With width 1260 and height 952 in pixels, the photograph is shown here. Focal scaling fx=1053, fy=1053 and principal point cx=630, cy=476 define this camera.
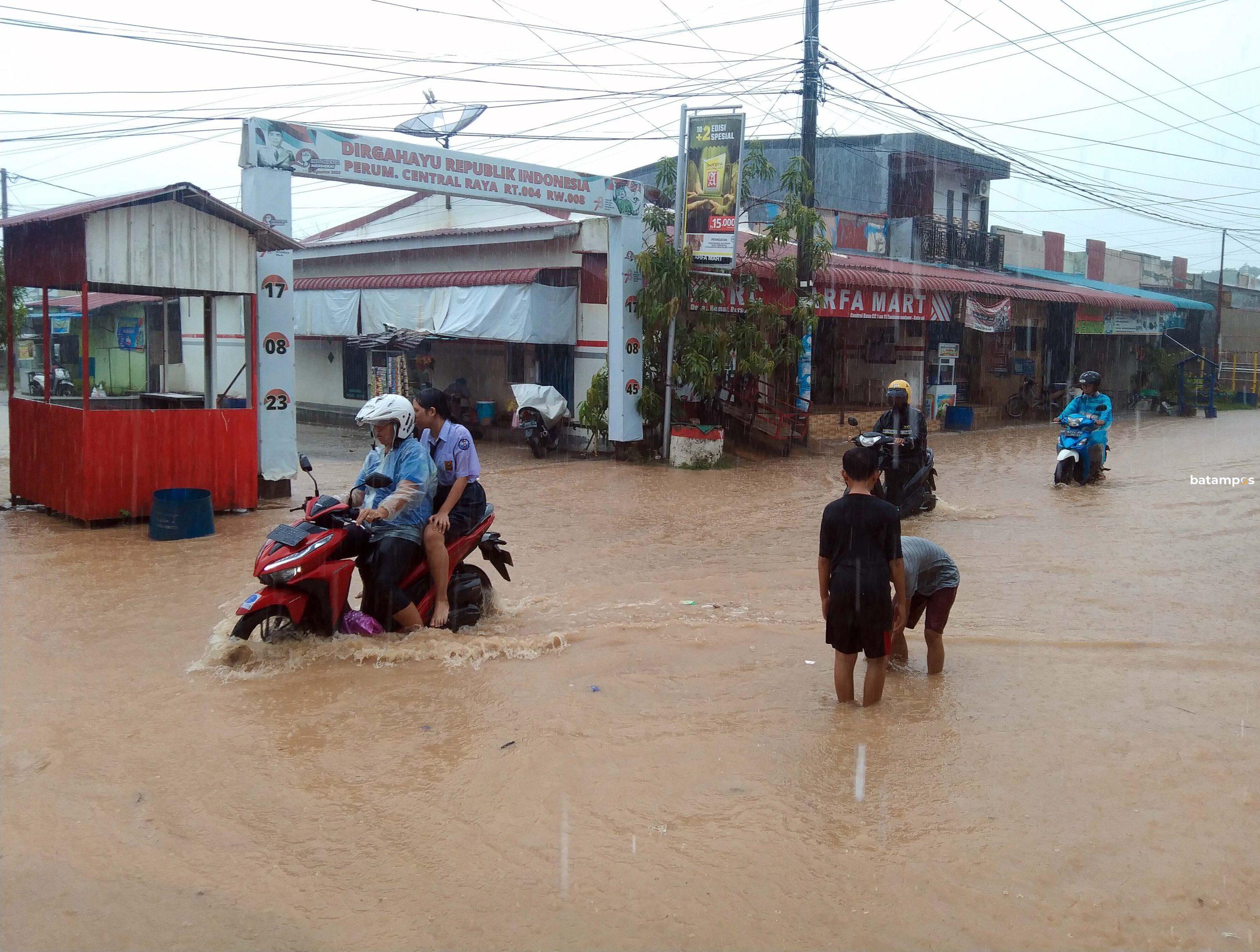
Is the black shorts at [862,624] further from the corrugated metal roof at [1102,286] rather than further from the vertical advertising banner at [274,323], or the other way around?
the corrugated metal roof at [1102,286]

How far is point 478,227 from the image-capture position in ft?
63.6

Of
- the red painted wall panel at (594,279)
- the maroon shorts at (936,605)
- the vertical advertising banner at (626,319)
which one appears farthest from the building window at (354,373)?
the maroon shorts at (936,605)

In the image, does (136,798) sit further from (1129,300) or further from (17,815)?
(1129,300)

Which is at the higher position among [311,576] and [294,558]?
[294,558]

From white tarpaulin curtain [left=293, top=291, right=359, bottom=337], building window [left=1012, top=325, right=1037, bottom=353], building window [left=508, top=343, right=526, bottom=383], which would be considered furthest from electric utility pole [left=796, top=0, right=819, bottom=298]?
building window [left=1012, top=325, right=1037, bottom=353]

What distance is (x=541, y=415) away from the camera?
17.2m

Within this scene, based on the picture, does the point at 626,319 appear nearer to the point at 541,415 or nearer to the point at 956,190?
the point at 541,415

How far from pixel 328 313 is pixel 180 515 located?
12.3m

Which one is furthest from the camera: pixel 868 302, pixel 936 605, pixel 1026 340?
pixel 1026 340

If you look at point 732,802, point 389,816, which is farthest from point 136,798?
point 732,802

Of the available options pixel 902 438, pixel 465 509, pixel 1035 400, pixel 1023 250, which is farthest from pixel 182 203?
pixel 1023 250

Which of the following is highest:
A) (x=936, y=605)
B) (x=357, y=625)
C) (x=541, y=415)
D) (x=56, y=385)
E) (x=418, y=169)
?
(x=418, y=169)

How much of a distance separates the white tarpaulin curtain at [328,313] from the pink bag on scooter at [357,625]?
15399 millimetres

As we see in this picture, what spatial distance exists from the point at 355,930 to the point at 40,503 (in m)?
9.29
